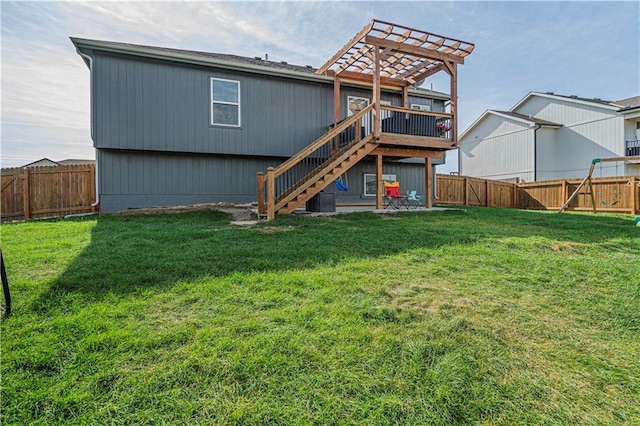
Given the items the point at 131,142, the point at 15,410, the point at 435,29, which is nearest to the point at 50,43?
the point at 131,142

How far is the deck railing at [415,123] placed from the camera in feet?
31.3

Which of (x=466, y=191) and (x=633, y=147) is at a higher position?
(x=633, y=147)

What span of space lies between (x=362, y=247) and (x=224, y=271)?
6.60ft

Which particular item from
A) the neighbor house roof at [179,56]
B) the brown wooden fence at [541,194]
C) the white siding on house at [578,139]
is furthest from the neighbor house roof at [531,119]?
the neighbor house roof at [179,56]

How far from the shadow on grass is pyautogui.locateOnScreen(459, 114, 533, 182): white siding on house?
14.2 metres

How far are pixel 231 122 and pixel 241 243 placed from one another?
21.5ft

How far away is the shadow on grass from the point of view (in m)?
3.18

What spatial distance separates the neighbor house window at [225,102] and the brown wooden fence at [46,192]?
384 centimetres

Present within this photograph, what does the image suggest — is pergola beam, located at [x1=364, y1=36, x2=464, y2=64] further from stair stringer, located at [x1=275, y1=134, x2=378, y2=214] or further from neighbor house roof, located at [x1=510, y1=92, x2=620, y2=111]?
neighbor house roof, located at [x1=510, y1=92, x2=620, y2=111]

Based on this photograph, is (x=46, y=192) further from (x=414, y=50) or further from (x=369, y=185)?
(x=414, y=50)

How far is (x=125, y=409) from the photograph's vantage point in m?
1.56

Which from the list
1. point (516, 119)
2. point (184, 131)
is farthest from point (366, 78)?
point (516, 119)

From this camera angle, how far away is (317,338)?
2160mm

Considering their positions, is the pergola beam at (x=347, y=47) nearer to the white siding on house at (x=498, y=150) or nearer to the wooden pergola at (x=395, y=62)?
the wooden pergola at (x=395, y=62)
